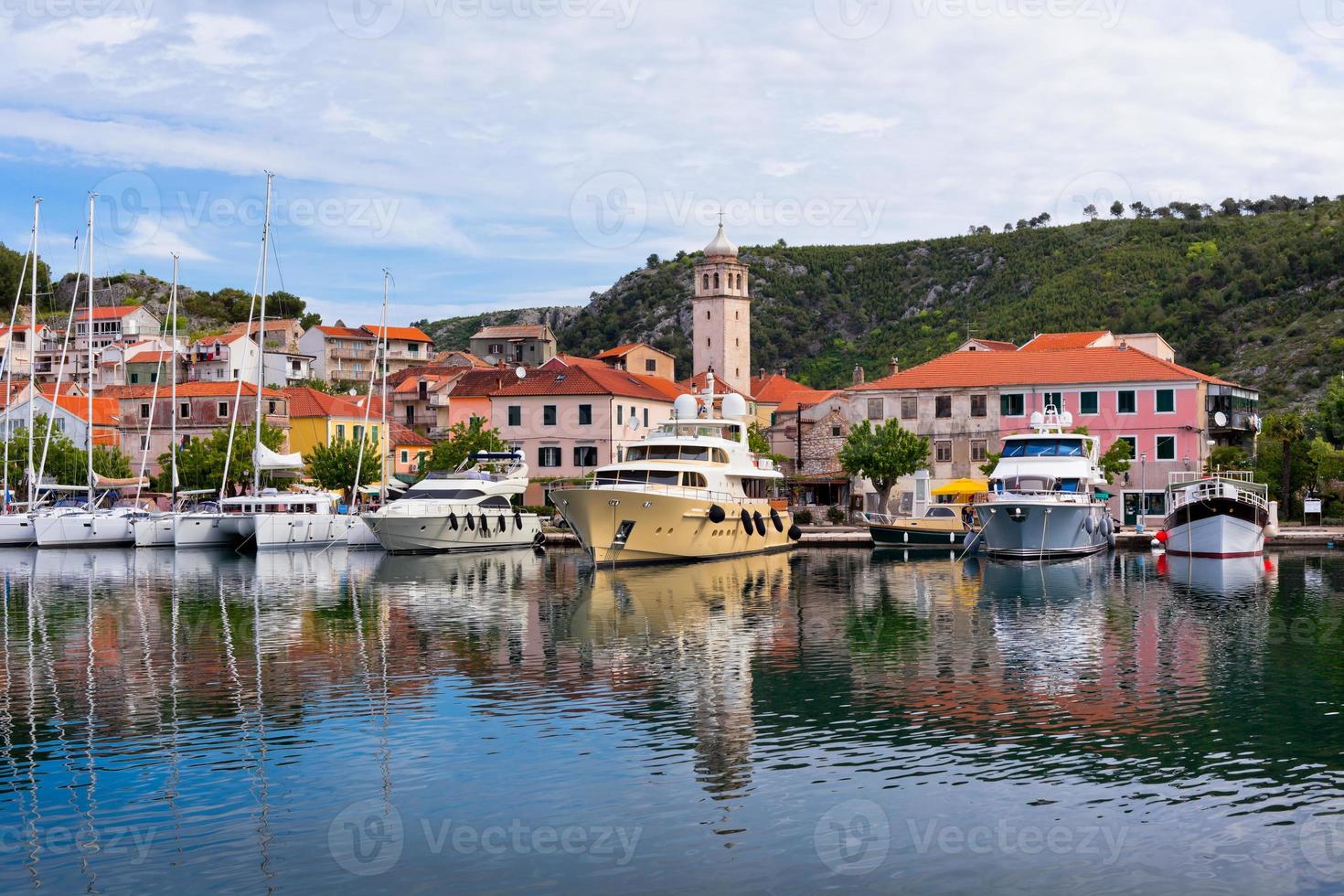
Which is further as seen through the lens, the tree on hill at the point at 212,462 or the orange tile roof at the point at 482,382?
the orange tile roof at the point at 482,382

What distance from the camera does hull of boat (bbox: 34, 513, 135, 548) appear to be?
64750 mm

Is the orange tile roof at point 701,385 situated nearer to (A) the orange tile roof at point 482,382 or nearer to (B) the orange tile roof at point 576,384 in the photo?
(B) the orange tile roof at point 576,384

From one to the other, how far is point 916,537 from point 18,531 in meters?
44.2

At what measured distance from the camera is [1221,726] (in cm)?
2112

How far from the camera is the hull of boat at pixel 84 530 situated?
6475 centimetres

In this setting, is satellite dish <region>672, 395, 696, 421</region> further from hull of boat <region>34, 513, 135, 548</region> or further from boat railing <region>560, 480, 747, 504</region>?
hull of boat <region>34, 513, 135, 548</region>

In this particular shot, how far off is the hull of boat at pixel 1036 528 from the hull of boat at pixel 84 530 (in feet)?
138

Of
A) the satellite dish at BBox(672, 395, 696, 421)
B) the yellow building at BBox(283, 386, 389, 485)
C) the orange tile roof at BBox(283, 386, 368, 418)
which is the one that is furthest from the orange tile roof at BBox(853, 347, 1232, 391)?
the orange tile roof at BBox(283, 386, 368, 418)

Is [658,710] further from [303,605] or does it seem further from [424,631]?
[303,605]

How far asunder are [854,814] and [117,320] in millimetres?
139270

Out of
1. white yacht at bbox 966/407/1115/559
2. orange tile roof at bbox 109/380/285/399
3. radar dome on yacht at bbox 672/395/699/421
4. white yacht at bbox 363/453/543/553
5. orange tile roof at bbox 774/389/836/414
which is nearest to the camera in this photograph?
white yacht at bbox 966/407/1115/559

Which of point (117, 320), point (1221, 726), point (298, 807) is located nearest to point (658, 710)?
point (298, 807)

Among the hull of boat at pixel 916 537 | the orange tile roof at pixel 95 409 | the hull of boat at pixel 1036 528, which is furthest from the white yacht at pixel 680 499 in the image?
the orange tile roof at pixel 95 409

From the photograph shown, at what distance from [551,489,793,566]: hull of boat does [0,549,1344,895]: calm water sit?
12597 millimetres
